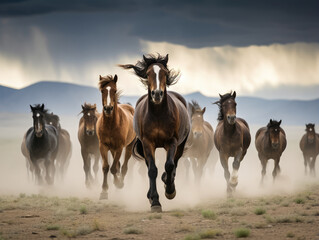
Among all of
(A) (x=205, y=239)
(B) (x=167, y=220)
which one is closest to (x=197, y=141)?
(B) (x=167, y=220)

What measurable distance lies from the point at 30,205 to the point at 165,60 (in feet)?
21.4

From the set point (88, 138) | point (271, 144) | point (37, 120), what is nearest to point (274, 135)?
point (271, 144)

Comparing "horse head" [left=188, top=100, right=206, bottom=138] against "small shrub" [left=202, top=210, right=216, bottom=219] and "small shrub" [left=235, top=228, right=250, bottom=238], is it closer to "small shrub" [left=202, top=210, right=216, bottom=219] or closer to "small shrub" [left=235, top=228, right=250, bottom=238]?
"small shrub" [left=202, top=210, right=216, bottom=219]

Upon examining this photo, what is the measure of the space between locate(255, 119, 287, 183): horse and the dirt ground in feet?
24.7

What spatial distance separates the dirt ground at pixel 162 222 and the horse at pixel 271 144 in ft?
24.7

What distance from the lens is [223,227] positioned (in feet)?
32.4

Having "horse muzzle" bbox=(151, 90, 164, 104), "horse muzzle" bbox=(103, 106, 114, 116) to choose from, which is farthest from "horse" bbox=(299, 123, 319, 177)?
"horse muzzle" bbox=(151, 90, 164, 104)

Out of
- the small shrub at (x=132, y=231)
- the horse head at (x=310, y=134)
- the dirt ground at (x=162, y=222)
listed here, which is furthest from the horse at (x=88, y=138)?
the horse head at (x=310, y=134)

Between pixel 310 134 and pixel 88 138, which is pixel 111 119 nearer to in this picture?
pixel 88 138

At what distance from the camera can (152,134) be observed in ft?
36.9

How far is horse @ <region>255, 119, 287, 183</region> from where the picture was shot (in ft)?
71.0

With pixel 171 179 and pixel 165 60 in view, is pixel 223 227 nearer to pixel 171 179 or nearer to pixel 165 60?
pixel 171 179

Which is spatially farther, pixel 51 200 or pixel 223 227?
pixel 51 200

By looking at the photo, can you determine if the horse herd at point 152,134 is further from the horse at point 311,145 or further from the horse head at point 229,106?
the horse at point 311,145
